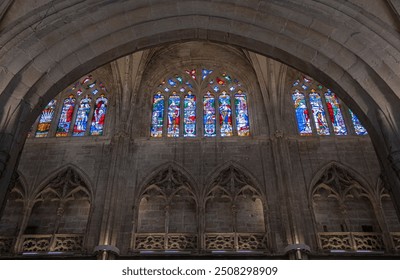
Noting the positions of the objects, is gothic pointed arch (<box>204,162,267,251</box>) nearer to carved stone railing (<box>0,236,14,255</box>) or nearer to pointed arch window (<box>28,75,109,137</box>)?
pointed arch window (<box>28,75,109,137</box>)

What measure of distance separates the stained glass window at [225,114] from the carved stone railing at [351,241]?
4653 mm

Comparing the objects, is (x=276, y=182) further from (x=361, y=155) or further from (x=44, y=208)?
(x=44, y=208)

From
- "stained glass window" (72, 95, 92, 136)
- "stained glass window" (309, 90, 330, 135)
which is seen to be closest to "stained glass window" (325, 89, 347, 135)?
"stained glass window" (309, 90, 330, 135)

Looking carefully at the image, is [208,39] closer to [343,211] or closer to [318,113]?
[343,211]

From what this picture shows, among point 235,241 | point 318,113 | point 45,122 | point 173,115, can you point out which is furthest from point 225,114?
point 45,122

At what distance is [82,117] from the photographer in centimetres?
1442

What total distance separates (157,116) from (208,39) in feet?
21.6

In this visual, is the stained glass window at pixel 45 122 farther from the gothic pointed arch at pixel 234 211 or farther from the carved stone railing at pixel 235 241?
the carved stone railing at pixel 235 241

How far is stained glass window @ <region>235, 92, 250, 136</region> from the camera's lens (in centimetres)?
1386

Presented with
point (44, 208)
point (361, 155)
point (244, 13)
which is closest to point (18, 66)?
point (244, 13)

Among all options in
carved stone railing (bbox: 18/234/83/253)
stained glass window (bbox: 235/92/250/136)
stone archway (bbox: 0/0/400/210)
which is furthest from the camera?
stained glass window (bbox: 235/92/250/136)

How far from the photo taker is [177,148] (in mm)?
13031

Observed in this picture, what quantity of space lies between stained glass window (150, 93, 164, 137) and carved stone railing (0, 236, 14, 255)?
536cm

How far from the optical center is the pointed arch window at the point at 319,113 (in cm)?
1365
